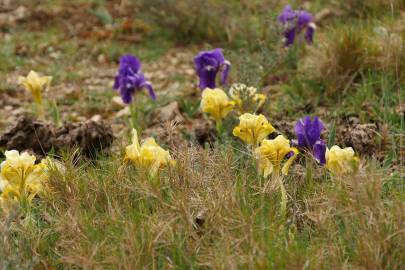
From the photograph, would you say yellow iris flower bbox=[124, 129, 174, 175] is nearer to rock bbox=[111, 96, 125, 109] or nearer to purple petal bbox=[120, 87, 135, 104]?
purple petal bbox=[120, 87, 135, 104]

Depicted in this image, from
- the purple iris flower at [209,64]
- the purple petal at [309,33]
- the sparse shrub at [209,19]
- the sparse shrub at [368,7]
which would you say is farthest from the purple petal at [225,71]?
the sparse shrub at [209,19]

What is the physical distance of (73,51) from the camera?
254 inches

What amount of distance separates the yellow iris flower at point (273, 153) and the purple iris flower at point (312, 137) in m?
0.25

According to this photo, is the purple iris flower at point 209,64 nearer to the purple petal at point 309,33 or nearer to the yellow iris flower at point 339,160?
the purple petal at point 309,33

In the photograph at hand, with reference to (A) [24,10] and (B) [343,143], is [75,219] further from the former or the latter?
(A) [24,10]

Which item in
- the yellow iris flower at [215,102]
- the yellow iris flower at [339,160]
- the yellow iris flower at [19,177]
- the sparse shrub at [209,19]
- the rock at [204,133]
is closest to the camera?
the yellow iris flower at [339,160]

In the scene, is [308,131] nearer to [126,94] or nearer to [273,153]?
[273,153]

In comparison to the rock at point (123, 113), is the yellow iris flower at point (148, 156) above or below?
above

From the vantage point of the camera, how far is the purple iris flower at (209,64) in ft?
14.4

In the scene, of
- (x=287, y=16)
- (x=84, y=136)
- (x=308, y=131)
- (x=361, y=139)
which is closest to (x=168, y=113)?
(x=84, y=136)

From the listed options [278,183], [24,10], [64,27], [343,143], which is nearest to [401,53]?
[343,143]

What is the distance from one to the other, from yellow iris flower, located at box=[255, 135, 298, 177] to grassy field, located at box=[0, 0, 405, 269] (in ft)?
0.26

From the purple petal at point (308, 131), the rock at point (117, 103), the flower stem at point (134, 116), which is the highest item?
the purple petal at point (308, 131)

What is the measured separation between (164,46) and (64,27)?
1.06 metres
